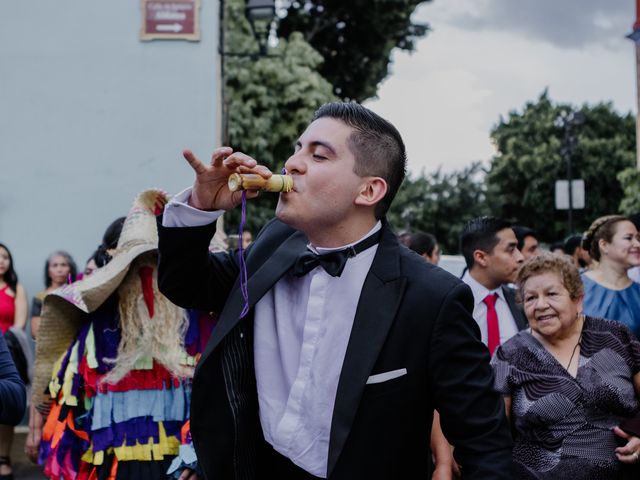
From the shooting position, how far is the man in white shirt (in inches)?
191

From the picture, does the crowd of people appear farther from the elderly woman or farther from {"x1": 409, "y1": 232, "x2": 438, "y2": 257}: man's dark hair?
{"x1": 409, "y1": 232, "x2": 438, "y2": 257}: man's dark hair

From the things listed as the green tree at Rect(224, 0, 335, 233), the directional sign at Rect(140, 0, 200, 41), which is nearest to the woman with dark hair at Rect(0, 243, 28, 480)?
the directional sign at Rect(140, 0, 200, 41)

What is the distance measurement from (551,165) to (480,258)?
3569 cm

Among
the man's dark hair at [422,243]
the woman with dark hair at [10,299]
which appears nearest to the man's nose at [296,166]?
the man's dark hair at [422,243]

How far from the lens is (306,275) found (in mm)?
2381

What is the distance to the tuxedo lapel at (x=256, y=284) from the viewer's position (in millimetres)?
2254

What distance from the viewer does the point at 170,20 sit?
9742 mm

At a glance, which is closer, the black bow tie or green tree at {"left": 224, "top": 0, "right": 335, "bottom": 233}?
the black bow tie

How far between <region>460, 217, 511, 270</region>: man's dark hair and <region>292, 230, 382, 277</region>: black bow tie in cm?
295

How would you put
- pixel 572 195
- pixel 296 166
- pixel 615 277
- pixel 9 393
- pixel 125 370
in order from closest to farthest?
pixel 296 166 < pixel 9 393 < pixel 125 370 < pixel 615 277 < pixel 572 195

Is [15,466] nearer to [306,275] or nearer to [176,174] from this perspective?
[176,174]

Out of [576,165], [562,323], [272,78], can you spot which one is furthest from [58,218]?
[576,165]

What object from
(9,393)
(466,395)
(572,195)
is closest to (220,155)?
(466,395)

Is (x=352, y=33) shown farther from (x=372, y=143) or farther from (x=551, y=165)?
(x=372, y=143)
